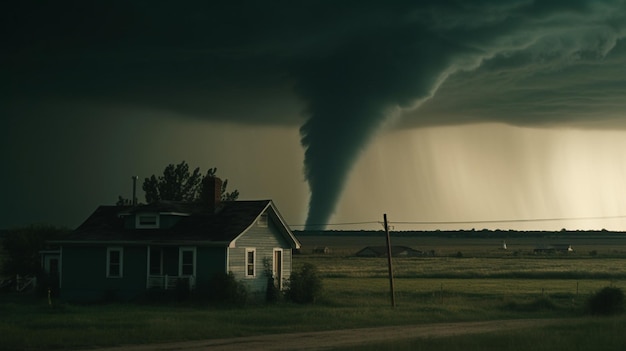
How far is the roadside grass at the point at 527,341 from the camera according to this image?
2589cm

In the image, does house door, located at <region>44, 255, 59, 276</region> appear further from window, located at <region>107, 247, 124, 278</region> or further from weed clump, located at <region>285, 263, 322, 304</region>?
weed clump, located at <region>285, 263, 322, 304</region>

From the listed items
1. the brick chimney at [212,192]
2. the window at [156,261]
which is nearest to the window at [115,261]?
the window at [156,261]

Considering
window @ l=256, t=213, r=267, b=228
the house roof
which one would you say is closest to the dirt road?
the house roof

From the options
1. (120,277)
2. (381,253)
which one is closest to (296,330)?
(120,277)

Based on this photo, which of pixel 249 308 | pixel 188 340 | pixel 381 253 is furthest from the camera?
pixel 381 253

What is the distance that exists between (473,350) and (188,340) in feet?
31.5

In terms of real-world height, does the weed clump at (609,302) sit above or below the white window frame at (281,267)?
below

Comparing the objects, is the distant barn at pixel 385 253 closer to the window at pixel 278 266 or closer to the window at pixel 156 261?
the window at pixel 278 266

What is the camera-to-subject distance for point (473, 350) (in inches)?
993

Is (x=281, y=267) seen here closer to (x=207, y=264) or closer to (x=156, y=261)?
(x=207, y=264)

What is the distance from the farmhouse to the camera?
1843 inches

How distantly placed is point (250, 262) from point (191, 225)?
4.22 meters

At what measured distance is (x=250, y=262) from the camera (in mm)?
48625

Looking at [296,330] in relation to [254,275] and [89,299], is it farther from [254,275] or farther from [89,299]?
[89,299]
